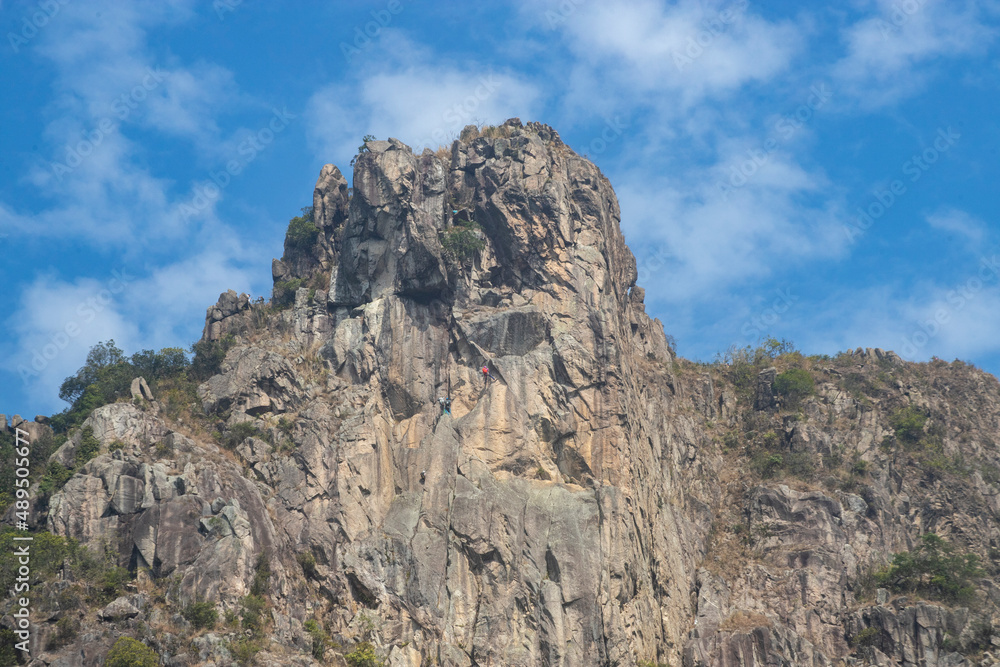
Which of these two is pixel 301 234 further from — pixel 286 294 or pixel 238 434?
pixel 238 434

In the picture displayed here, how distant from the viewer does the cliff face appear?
68.9 m

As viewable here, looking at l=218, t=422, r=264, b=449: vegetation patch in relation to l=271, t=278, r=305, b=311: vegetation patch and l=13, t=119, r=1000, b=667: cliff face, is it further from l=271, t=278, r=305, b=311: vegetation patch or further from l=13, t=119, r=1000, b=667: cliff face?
l=271, t=278, r=305, b=311: vegetation patch

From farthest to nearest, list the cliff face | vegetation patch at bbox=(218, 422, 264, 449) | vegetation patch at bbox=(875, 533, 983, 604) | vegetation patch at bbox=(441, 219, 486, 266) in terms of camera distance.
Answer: vegetation patch at bbox=(441, 219, 486, 266)
vegetation patch at bbox=(875, 533, 983, 604)
vegetation patch at bbox=(218, 422, 264, 449)
the cliff face

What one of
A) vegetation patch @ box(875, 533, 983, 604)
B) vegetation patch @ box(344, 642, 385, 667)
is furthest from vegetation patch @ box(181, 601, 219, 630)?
vegetation patch @ box(875, 533, 983, 604)

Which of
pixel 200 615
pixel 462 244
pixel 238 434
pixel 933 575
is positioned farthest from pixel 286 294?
pixel 933 575

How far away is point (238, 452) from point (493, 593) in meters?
18.8

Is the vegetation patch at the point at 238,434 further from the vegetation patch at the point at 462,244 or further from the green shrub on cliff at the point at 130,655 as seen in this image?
the vegetation patch at the point at 462,244

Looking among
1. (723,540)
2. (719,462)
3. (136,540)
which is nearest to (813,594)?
(723,540)

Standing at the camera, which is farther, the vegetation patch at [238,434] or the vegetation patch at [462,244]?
the vegetation patch at [462,244]

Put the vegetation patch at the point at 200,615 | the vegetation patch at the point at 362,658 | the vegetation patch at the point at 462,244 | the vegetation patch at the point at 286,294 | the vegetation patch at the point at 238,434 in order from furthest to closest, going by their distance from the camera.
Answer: the vegetation patch at the point at 286,294 < the vegetation patch at the point at 462,244 < the vegetation patch at the point at 238,434 < the vegetation patch at the point at 362,658 < the vegetation patch at the point at 200,615

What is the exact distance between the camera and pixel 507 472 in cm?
7594

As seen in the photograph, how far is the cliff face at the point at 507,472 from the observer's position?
68.9 metres

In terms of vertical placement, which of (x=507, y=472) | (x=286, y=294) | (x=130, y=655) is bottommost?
(x=130, y=655)

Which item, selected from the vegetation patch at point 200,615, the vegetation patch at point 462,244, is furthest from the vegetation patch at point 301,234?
the vegetation patch at point 200,615
